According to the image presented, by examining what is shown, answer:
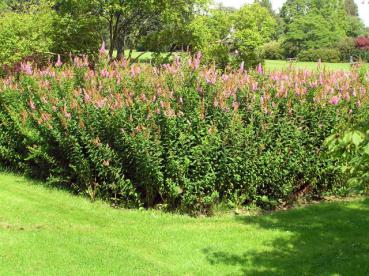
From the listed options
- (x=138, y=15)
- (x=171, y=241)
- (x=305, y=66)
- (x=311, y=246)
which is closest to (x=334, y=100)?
(x=305, y=66)

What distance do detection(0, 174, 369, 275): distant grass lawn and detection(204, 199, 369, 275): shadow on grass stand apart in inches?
0.5

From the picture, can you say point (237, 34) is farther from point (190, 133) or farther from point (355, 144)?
point (355, 144)

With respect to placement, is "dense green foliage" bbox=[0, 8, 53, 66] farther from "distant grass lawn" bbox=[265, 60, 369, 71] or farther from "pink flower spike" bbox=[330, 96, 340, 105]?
"pink flower spike" bbox=[330, 96, 340, 105]

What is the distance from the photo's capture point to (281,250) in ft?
21.0

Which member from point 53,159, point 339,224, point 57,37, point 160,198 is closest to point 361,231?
point 339,224

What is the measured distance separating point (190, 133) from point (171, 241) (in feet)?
6.36

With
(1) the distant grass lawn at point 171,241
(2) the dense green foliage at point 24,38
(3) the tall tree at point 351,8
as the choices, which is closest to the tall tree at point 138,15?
(2) the dense green foliage at point 24,38

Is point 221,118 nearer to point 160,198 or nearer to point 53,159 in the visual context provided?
point 160,198

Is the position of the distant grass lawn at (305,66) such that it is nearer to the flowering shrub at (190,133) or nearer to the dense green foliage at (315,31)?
the flowering shrub at (190,133)

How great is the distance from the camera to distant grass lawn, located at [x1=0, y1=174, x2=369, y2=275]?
5.68 metres

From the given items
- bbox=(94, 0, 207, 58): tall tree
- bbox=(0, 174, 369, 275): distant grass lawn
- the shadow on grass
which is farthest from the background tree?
the shadow on grass

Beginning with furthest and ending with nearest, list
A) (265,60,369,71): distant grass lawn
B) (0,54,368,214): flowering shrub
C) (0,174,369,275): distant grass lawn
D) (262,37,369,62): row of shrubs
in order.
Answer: (262,37,369,62): row of shrubs < (265,60,369,71): distant grass lawn < (0,54,368,214): flowering shrub < (0,174,369,275): distant grass lawn

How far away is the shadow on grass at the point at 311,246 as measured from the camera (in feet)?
18.8

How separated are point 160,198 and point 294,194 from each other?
2.42 metres
